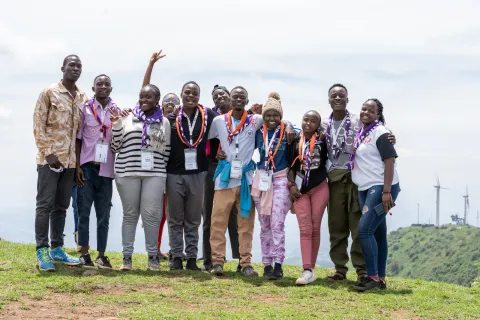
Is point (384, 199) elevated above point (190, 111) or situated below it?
below

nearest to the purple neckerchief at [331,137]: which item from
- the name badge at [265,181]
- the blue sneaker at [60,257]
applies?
the name badge at [265,181]

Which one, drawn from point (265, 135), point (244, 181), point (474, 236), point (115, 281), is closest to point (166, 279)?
point (115, 281)

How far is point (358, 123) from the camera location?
952cm

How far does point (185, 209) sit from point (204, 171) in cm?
67

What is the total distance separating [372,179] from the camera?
8977 millimetres

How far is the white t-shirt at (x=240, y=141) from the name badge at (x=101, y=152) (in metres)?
1.67

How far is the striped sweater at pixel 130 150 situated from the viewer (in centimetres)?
959

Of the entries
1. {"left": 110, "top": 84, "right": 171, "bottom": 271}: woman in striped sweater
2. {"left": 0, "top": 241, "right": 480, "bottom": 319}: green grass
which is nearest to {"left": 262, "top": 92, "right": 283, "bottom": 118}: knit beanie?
{"left": 110, "top": 84, "right": 171, "bottom": 271}: woman in striped sweater

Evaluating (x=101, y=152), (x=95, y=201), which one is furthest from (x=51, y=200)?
(x=101, y=152)

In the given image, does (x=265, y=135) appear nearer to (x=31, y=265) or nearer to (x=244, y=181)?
(x=244, y=181)

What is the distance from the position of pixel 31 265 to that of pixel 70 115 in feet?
8.15

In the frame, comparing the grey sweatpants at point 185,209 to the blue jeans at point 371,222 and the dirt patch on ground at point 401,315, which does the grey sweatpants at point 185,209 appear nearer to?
the blue jeans at point 371,222

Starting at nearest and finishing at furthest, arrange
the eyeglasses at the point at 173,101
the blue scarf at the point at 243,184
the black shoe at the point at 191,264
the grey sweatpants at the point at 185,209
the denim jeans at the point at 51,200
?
the denim jeans at the point at 51,200, the blue scarf at the point at 243,184, the grey sweatpants at the point at 185,209, the black shoe at the point at 191,264, the eyeglasses at the point at 173,101

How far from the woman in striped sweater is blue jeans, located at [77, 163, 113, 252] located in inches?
11.0
